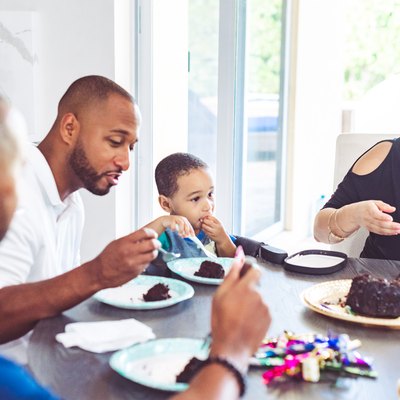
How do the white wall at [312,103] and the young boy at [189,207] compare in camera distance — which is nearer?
the young boy at [189,207]

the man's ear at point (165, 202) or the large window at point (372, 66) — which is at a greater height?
the large window at point (372, 66)

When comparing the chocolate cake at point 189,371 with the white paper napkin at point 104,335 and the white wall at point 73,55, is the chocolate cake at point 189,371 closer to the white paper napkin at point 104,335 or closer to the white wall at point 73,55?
the white paper napkin at point 104,335

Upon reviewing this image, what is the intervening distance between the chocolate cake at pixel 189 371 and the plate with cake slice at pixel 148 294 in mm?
364

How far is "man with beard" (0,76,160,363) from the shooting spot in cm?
135

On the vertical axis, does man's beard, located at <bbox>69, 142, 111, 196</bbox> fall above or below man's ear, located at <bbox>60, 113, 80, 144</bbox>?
below

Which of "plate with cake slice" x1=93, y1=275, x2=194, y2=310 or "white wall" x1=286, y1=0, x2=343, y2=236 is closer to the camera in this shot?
"plate with cake slice" x1=93, y1=275, x2=194, y2=310

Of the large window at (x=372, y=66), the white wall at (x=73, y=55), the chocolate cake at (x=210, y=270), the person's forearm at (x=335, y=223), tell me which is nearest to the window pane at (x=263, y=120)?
the large window at (x=372, y=66)

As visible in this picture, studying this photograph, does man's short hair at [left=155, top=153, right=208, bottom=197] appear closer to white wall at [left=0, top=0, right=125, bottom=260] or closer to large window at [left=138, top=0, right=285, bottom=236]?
white wall at [left=0, top=0, right=125, bottom=260]

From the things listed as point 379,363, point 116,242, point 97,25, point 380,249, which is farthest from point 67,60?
point 379,363

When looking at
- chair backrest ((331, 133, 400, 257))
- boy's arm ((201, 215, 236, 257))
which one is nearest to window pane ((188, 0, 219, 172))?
chair backrest ((331, 133, 400, 257))

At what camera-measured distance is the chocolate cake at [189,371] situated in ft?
3.40

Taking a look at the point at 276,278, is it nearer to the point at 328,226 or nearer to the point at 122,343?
the point at 328,226

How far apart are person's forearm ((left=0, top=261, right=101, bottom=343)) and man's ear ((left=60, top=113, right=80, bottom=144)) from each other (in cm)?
52

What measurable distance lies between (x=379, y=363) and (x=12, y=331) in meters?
0.74
